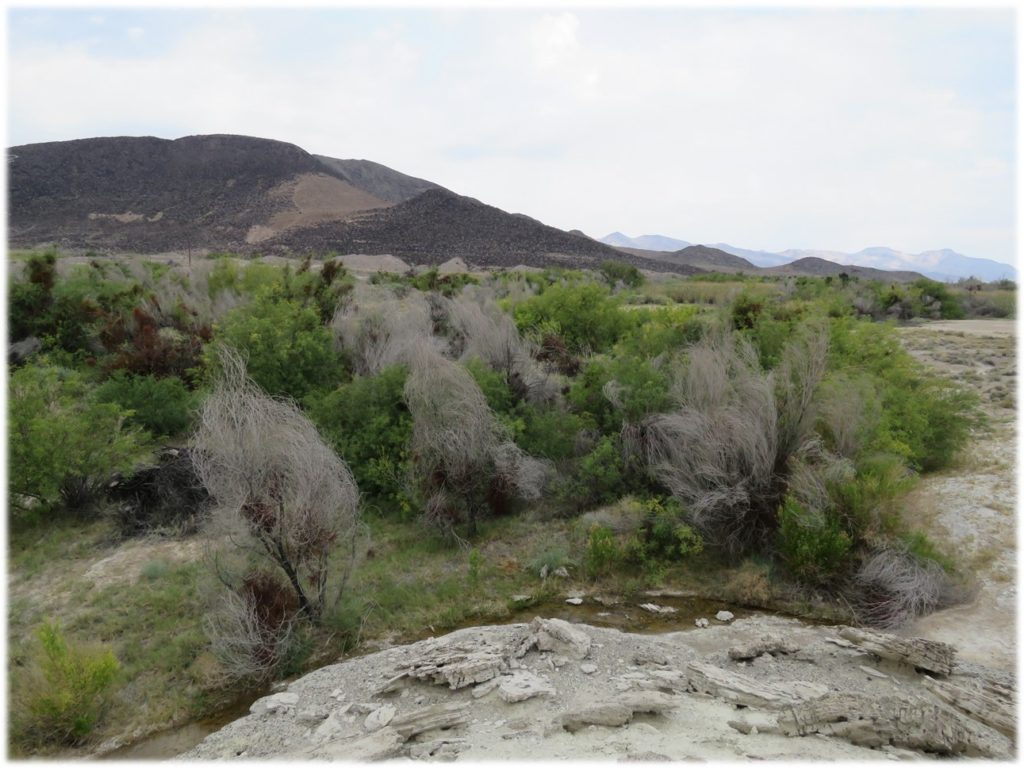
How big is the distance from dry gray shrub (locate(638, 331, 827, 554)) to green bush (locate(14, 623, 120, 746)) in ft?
27.5

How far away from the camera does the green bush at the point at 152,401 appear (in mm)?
14109

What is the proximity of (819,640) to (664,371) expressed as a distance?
6231 mm

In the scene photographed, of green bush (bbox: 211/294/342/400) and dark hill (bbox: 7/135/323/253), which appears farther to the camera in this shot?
dark hill (bbox: 7/135/323/253)

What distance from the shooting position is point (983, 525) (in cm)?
1049

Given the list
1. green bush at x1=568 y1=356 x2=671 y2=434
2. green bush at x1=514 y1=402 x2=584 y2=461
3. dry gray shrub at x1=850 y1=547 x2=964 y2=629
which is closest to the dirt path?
dry gray shrub at x1=850 y1=547 x2=964 y2=629

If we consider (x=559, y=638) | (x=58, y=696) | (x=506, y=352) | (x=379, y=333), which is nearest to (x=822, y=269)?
(x=506, y=352)

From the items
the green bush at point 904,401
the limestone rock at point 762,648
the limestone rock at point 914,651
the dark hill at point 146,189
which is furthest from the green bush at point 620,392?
the dark hill at point 146,189

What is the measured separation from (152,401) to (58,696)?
29.4 ft

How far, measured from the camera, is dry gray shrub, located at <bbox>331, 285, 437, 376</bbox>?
1419 cm

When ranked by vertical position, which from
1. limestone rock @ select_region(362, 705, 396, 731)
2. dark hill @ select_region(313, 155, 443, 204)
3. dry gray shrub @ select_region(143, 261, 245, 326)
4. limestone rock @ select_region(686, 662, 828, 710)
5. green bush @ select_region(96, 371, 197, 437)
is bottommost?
limestone rock @ select_region(362, 705, 396, 731)

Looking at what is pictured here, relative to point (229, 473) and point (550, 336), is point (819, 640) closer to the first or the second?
point (229, 473)

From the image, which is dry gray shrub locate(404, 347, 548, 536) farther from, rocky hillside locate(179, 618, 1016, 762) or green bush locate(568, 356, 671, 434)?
rocky hillside locate(179, 618, 1016, 762)

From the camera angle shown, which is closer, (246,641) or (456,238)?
(246,641)

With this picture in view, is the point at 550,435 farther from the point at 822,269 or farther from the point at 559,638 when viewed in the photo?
the point at 822,269
